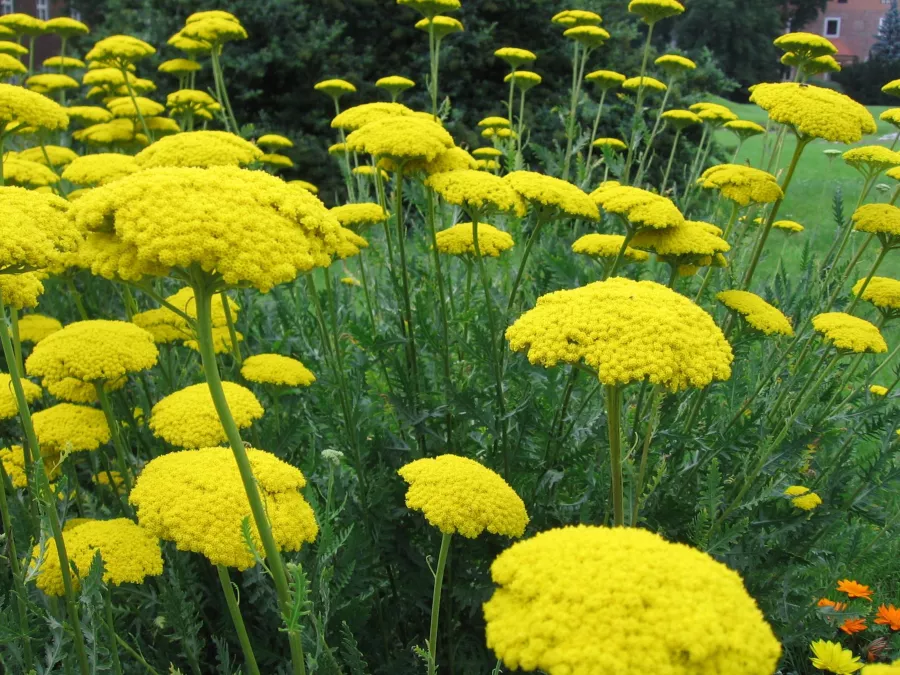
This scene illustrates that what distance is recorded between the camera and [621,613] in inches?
42.8

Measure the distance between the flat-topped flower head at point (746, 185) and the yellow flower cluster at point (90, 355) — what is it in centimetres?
202

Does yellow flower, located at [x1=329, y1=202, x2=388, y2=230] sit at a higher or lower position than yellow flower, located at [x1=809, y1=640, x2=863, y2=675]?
higher

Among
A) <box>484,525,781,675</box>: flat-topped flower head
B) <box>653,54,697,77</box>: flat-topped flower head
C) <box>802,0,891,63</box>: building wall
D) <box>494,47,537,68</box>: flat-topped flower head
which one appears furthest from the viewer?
<box>802,0,891,63</box>: building wall

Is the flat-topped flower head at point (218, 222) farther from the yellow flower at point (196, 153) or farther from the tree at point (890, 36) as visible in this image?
the tree at point (890, 36)

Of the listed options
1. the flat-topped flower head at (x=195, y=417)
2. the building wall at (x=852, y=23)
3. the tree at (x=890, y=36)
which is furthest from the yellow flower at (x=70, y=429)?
the building wall at (x=852, y=23)

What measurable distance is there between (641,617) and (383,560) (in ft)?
5.26

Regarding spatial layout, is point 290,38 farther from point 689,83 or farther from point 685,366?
point 685,366

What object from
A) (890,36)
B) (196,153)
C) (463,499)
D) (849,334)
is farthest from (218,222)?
(890,36)

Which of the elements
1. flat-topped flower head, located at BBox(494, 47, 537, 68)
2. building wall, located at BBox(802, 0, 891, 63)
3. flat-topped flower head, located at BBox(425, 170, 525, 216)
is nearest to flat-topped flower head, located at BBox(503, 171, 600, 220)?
flat-topped flower head, located at BBox(425, 170, 525, 216)

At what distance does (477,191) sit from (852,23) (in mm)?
65265

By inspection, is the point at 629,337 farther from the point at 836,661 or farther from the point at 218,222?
the point at 836,661

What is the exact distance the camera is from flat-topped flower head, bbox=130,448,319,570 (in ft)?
5.30

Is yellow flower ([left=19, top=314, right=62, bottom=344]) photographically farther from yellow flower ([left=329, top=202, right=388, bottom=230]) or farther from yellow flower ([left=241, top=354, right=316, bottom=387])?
yellow flower ([left=329, top=202, right=388, bottom=230])

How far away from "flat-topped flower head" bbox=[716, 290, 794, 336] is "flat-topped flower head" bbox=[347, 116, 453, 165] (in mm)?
1062
